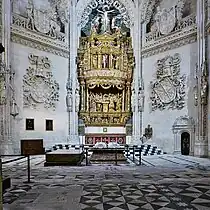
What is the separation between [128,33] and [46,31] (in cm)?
524

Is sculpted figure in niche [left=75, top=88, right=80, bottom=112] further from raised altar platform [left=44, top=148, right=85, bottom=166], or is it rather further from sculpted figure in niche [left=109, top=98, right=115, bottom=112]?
raised altar platform [left=44, top=148, right=85, bottom=166]

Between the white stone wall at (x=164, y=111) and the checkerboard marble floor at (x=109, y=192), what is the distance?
8.20m

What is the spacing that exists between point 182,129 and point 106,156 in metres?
4.78

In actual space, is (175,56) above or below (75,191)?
above

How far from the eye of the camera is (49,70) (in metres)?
16.5

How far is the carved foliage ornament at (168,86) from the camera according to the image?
51.0 feet

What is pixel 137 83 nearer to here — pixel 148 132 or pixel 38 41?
pixel 148 132

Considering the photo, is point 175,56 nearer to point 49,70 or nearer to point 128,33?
point 128,33

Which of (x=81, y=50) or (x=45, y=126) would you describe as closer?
(x=45, y=126)

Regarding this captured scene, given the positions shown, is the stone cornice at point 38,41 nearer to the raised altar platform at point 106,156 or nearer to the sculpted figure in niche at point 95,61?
the sculpted figure in niche at point 95,61

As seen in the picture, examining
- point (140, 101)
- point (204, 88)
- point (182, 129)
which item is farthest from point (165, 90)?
point (204, 88)

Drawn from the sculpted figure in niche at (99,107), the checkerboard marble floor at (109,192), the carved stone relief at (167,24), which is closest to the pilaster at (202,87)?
the carved stone relief at (167,24)

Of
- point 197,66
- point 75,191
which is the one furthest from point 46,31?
point 75,191

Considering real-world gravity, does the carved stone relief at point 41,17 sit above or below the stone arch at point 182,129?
above
